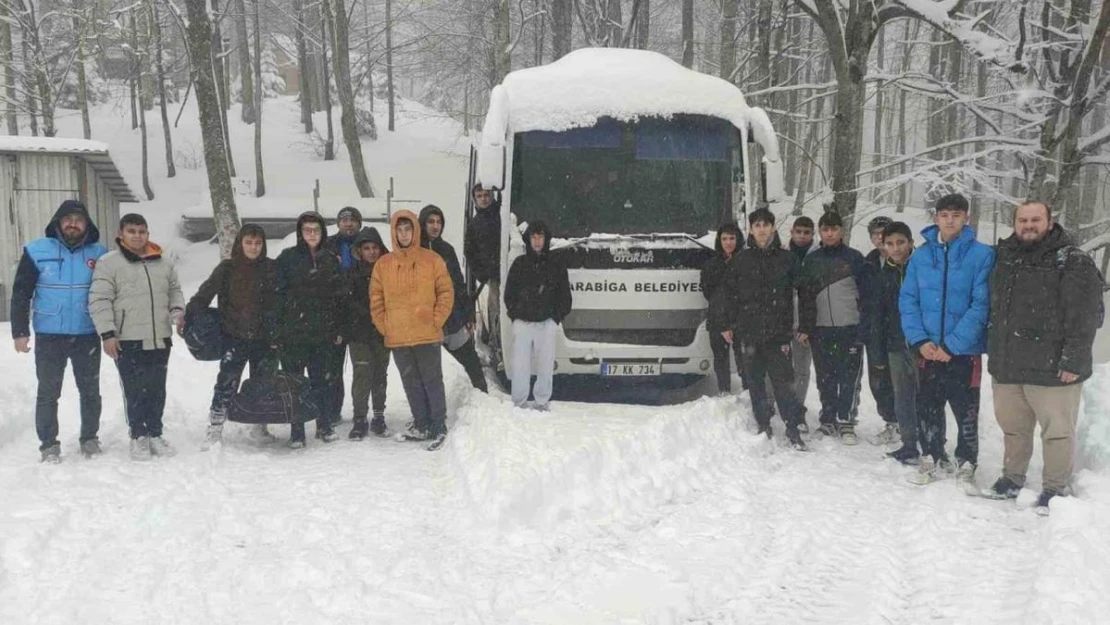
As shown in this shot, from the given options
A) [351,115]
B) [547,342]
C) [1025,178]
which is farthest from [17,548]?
[351,115]

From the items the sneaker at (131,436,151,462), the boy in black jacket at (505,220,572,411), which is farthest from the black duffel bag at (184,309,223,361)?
the boy in black jacket at (505,220,572,411)

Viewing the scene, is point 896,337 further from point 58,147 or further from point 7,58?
point 7,58

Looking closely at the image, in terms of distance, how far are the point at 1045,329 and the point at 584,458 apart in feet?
9.82

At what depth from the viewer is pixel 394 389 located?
9.92 metres

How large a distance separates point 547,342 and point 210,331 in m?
2.79

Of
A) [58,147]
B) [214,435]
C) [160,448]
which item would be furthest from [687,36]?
[160,448]

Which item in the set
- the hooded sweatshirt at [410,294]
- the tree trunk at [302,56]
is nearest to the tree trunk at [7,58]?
the tree trunk at [302,56]

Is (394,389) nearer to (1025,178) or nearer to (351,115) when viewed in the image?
(1025,178)

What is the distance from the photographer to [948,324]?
607cm

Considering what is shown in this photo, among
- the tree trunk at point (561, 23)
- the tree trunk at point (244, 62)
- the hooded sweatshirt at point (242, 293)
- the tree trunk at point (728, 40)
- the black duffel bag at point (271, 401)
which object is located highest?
the tree trunk at point (244, 62)

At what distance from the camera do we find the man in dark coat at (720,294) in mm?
7672

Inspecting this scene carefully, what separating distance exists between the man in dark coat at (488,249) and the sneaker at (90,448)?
3.85 meters

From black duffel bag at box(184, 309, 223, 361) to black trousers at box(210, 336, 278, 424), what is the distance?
0.27 feet

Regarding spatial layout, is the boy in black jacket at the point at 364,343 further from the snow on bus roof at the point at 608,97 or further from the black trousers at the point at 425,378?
the snow on bus roof at the point at 608,97
